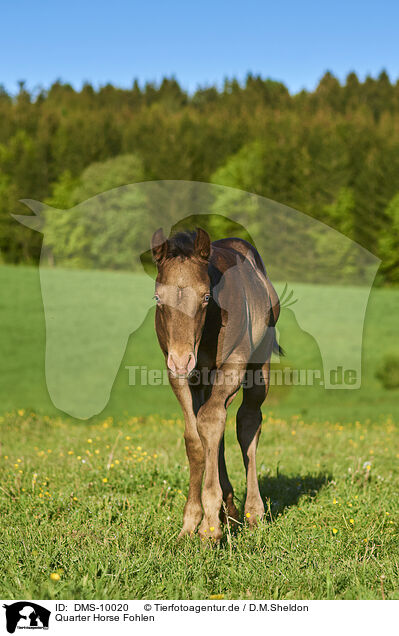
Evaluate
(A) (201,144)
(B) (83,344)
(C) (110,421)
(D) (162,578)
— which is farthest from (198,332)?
(A) (201,144)

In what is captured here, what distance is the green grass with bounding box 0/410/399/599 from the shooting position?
163 inches

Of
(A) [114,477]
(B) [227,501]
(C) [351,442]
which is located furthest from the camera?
(C) [351,442]

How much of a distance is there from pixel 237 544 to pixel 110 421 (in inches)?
419

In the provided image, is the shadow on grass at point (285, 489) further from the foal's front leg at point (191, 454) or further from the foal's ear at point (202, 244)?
the foal's ear at point (202, 244)

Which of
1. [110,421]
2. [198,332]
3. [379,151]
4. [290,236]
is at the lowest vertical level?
[110,421]

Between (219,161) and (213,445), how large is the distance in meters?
64.6

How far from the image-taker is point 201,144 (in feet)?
220

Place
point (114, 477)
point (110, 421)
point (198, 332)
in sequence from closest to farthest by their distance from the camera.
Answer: point (198, 332) → point (114, 477) → point (110, 421)

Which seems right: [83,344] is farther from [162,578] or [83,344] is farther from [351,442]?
[162,578]

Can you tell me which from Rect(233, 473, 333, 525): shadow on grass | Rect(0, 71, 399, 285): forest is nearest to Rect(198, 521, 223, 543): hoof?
Rect(233, 473, 333, 525): shadow on grass

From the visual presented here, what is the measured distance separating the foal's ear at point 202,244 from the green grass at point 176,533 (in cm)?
232
